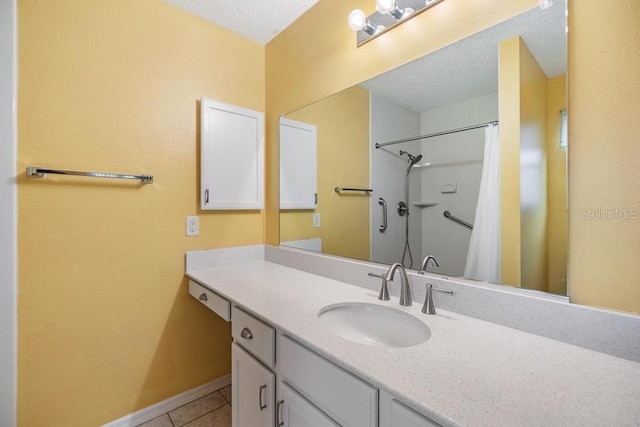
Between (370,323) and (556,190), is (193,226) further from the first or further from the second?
(556,190)

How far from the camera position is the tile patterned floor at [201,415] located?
1521 millimetres

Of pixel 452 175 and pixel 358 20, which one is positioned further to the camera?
pixel 358 20

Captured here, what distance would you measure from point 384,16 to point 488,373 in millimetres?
1433

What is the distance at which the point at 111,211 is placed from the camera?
1434 mm

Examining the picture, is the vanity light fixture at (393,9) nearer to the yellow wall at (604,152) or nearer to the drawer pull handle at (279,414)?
the yellow wall at (604,152)

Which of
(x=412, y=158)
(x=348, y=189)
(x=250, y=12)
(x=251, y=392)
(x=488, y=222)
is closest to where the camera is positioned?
(x=488, y=222)

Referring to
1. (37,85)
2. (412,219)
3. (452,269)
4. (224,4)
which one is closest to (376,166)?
(412,219)

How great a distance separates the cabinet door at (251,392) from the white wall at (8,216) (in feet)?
3.19

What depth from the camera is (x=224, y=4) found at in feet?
5.25

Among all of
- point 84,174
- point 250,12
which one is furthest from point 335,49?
point 84,174

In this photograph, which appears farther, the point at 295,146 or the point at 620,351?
the point at 295,146

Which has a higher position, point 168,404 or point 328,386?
point 328,386

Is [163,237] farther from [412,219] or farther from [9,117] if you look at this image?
[412,219]

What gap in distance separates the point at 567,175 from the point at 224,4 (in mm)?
1893
